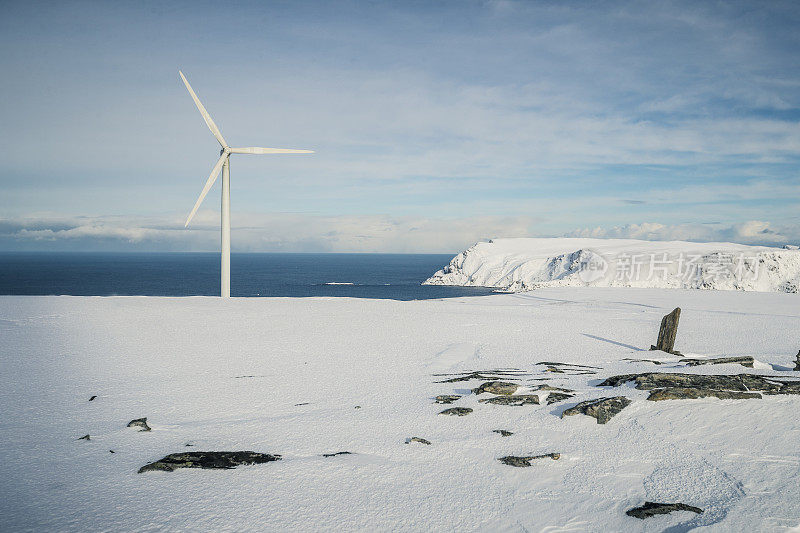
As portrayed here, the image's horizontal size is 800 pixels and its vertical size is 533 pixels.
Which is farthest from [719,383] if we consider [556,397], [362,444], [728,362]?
[362,444]

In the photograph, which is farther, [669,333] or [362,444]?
[669,333]

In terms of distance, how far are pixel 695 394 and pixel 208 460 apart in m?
7.94

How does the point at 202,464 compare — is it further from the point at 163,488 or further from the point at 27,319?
the point at 27,319

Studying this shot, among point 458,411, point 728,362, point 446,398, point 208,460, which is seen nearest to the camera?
point 208,460

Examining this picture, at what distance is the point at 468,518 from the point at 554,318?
19.6 meters

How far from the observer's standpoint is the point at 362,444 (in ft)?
23.4

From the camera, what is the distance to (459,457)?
657cm

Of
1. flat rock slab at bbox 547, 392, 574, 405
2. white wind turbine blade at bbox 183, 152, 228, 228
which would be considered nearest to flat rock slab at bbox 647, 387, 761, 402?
flat rock slab at bbox 547, 392, 574, 405

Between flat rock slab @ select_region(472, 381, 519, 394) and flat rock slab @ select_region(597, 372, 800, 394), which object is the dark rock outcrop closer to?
flat rock slab @ select_region(472, 381, 519, 394)

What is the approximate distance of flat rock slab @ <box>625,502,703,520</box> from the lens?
5043mm

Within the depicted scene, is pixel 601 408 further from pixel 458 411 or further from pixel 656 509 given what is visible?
pixel 656 509

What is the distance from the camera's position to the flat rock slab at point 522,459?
247 inches

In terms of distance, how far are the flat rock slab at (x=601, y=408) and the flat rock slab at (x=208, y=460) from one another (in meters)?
4.95

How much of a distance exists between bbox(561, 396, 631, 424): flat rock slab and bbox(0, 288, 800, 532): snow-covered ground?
0.12 m
